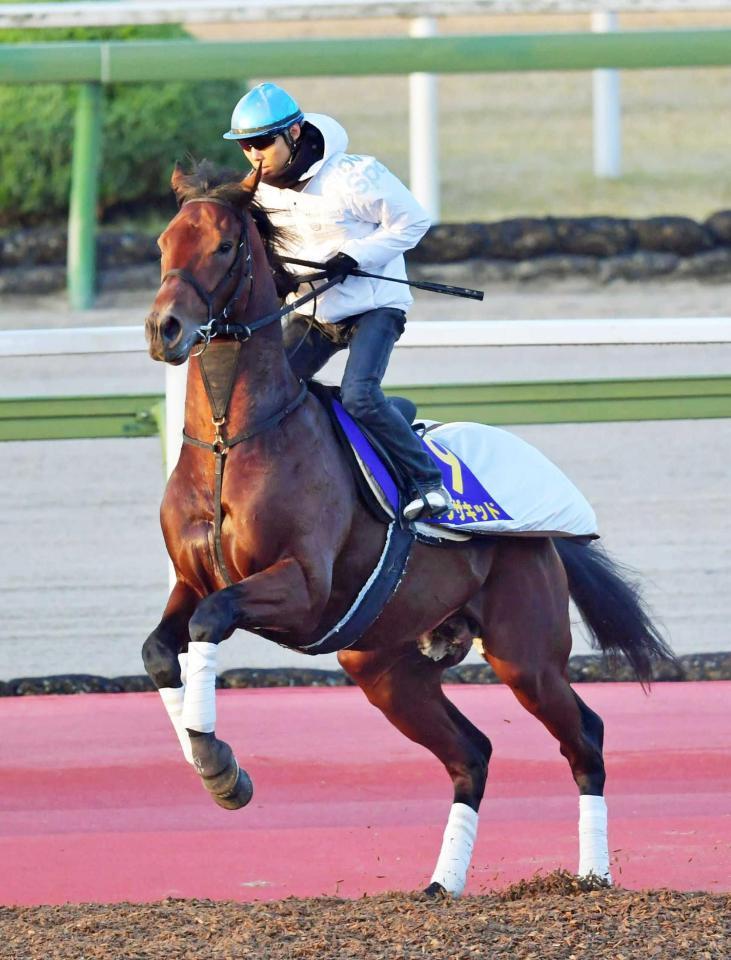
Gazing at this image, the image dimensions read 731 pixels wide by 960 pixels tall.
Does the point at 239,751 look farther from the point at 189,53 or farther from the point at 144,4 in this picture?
the point at 144,4

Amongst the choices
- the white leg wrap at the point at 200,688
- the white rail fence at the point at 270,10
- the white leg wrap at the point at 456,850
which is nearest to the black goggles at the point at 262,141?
the white leg wrap at the point at 200,688

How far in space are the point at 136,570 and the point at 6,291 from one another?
5.19m

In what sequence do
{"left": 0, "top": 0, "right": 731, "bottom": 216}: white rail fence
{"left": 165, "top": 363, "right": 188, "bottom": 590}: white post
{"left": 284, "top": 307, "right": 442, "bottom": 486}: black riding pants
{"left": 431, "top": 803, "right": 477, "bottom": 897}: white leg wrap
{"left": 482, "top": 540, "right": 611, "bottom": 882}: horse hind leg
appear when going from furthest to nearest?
{"left": 0, "top": 0, "right": 731, "bottom": 216}: white rail fence → {"left": 165, "top": 363, "right": 188, "bottom": 590}: white post → {"left": 482, "top": 540, "right": 611, "bottom": 882}: horse hind leg → {"left": 431, "top": 803, "right": 477, "bottom": 897}: white leg wrap → {"left": 284, "top": 307, "right": 442, "bottom": 486}: black riding pants

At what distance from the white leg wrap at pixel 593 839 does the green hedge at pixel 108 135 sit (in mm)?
9349

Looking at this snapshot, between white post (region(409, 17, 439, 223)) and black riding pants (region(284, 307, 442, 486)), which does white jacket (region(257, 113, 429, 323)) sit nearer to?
black riding pants (region(284, 307, 442, 486))

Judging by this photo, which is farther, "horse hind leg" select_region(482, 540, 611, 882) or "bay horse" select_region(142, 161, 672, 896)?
"horse hind leg" select_region(482, 540, 611, 882)

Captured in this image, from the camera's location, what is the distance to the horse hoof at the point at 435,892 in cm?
469

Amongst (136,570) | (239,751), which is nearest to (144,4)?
(136,570)

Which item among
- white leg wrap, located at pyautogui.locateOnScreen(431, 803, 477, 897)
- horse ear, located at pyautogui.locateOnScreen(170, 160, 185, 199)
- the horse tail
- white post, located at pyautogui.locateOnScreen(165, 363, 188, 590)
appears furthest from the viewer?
white post, located at pyautogui.locateOnScreen(165, 363, 188, 590)

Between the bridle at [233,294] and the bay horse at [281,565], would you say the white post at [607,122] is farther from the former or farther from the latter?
the bridle at [233,294]

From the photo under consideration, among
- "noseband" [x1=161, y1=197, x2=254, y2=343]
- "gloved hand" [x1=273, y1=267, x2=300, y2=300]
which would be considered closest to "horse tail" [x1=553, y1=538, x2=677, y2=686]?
"gloved hand" [x1=273, y1=267, x2=300, y2=300]

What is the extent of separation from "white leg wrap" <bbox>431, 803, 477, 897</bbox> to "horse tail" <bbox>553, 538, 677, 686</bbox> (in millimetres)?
758

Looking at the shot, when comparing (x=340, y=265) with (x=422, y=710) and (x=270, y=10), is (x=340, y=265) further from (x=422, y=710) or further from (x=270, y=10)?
(x=270, y=10)

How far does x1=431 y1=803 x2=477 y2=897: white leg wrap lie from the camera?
4789mm
